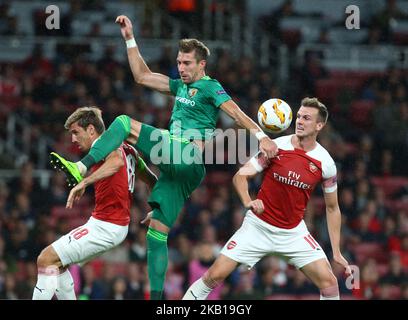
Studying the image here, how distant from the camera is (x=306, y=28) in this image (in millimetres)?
19469

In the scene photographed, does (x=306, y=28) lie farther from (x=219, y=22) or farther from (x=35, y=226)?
(x=35, y=226)

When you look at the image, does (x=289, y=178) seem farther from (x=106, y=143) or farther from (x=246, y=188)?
(x=106, y=143)

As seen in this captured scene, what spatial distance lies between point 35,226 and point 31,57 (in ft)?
13.6

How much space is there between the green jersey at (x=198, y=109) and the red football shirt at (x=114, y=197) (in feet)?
2.01

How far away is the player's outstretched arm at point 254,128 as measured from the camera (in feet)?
28.9

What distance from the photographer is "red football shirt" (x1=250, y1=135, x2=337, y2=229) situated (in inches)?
355

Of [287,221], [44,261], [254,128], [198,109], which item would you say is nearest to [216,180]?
[198,109]

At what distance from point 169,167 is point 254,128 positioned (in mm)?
904

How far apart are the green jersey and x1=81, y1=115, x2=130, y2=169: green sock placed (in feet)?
1.98

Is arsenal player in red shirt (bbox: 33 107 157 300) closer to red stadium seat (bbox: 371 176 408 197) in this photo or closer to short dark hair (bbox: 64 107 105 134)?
short dark hair (bbox: 64 107 105 134)

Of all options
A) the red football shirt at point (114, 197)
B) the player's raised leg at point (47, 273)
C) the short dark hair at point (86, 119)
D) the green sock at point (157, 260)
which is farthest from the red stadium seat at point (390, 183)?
the player's raised leg at point (47, 273)

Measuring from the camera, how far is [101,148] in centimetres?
873

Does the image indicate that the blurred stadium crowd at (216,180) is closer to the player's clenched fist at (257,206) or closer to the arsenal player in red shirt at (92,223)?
the arsenal player in red shirt at (92,223)
